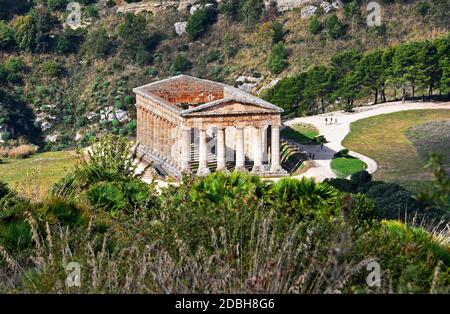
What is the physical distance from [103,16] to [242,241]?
303 ft

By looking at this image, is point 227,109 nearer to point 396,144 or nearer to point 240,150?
point 240,150

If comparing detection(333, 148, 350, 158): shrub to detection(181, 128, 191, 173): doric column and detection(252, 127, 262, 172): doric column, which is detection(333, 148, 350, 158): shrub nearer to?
detection(252, 127, 262, 172): doric column

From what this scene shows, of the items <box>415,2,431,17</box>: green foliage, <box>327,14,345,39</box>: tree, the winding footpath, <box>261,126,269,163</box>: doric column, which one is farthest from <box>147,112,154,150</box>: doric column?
<box>415,2,431,17</box>: green foliage

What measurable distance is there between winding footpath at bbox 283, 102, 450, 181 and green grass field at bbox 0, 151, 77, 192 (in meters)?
14.8

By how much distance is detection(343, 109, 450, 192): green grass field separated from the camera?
60.7 meters

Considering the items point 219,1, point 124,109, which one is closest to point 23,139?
point 124,109

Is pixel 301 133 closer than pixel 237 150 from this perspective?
No

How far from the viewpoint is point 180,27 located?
108m

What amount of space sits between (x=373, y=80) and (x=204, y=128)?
26.2m

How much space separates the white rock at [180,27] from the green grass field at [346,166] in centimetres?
4505

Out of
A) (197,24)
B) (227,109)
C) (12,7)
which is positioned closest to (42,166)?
(227,109)

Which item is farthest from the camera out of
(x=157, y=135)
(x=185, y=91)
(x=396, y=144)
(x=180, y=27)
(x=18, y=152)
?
(x=180, y=27)

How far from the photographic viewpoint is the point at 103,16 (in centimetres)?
11156

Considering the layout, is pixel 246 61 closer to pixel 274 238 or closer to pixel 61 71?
pixel 61 71
